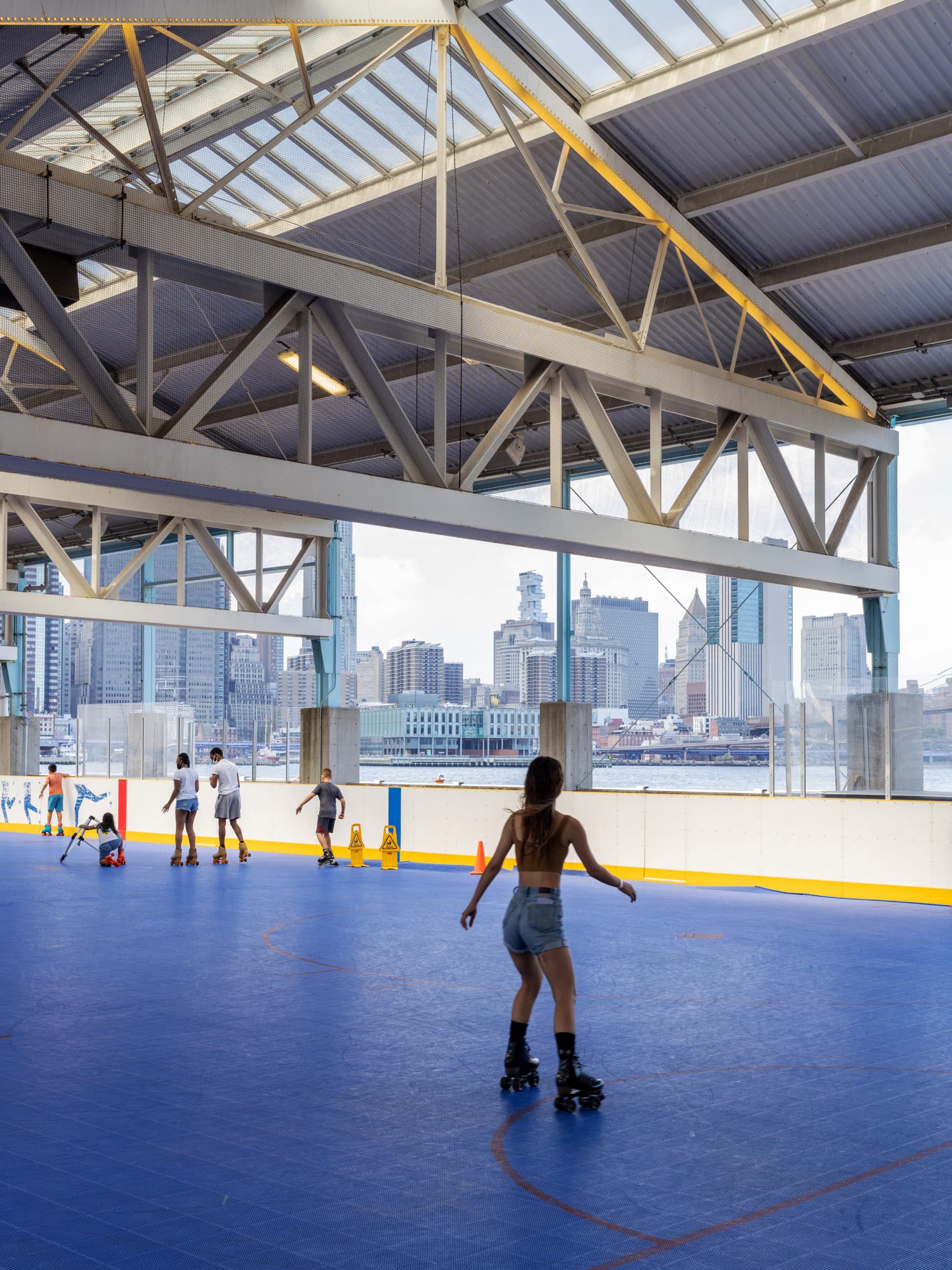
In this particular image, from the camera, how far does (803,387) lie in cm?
2150

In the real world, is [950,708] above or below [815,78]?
below

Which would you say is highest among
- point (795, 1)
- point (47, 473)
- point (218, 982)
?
point (795, 1)

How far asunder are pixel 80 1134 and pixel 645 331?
1273 cm

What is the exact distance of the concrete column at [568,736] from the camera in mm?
23391

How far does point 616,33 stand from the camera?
1580 centimetres

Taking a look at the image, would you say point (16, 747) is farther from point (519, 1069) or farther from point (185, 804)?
point (519, 1069)

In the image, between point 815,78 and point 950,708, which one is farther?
point 950,708

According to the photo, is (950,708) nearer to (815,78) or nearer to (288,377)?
(815,78)

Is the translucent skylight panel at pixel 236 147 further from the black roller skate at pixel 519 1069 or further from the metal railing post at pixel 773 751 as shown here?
the black roller skate at pixel 519 1069

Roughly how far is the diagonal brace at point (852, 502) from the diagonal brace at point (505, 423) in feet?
22.1

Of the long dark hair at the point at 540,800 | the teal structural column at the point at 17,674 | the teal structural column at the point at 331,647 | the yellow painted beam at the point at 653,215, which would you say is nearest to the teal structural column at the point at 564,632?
the teal structural column at the point at 331,647

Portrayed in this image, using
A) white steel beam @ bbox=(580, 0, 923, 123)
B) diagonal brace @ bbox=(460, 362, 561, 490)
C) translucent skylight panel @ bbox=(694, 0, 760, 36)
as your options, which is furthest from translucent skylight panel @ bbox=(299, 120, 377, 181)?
translucent skylight panel @ bbox=(694, 0, 760, 36)

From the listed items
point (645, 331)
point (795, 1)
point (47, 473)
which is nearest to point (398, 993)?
point (47, 473)

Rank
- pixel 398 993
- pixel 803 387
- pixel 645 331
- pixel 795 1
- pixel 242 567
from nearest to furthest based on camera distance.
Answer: pixel 398 993 → pixel 795 1 → pixel 645 331 → pixel 803 387 → pixel 242 567
